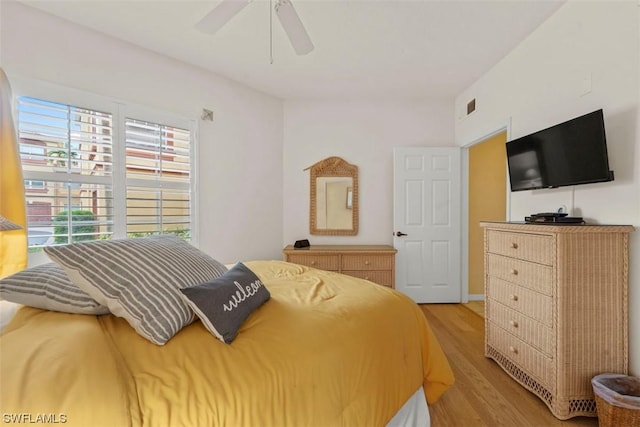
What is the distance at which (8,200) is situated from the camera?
6.32 feet

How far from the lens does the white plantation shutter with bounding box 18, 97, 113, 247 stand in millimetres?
2123

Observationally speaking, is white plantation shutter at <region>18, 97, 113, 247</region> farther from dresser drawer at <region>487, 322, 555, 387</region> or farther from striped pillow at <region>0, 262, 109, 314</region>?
dresser drawer at <region>487, 322, 555, 387</region>

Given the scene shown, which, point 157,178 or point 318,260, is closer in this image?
point 157,178

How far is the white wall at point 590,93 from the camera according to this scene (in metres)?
1.67

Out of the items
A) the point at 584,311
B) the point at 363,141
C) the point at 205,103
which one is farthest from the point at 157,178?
the point at 584,311

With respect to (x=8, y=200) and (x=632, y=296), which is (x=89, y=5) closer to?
(x=8, y=200)

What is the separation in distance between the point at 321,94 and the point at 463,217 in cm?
235

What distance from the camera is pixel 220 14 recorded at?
162 cm

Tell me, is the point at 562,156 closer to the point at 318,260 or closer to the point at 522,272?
the point at 522,272

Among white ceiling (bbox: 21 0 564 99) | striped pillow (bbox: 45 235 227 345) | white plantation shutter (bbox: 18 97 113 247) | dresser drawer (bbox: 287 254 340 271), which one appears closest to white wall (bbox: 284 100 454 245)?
dresser drawer (bbox: 287 254 340 271)

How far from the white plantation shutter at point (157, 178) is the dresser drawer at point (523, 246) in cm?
274

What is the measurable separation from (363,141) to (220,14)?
8.51 feet

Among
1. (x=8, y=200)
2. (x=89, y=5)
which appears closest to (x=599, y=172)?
(x=89, y=5)

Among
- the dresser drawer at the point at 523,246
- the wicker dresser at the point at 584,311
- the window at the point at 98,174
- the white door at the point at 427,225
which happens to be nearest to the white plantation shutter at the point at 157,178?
the window at the point at 98,174
